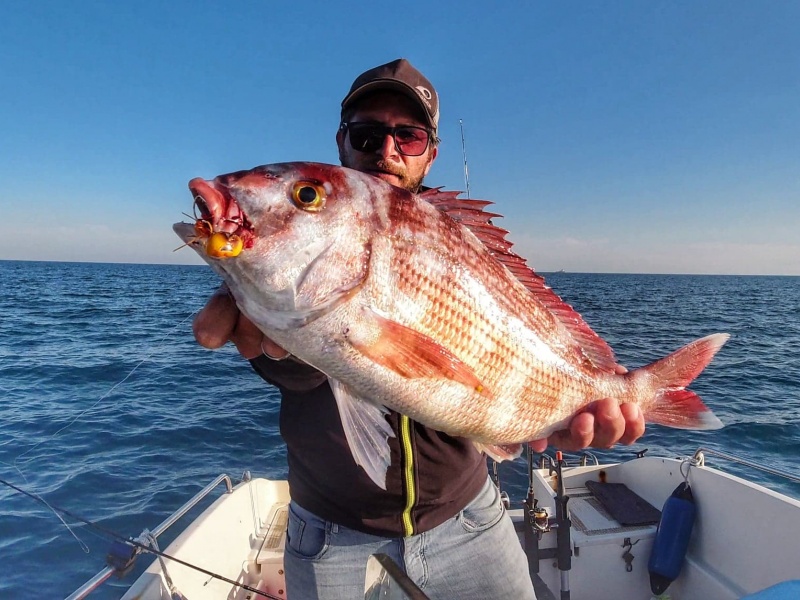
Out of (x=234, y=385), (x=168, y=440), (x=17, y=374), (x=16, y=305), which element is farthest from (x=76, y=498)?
(x=16, y=305)

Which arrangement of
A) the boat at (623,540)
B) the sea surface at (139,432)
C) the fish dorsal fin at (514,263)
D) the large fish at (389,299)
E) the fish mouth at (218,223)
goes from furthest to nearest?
the sea surface at (139,432), the boat at (623,540), the fish dorsal fin at (514,263), the large fish at (389,299), the fish mouth at (218,223)

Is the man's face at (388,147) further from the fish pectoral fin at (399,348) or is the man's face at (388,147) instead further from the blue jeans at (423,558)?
the blue jeans at (423,558)

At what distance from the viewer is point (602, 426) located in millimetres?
2336

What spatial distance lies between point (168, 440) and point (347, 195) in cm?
949

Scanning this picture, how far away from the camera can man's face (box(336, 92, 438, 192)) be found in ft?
9.07

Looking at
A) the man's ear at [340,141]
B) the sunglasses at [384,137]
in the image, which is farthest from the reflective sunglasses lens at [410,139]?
the man's ear at [340,141]

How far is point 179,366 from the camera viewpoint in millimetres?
16516

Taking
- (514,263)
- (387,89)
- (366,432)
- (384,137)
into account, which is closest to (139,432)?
(384,137)

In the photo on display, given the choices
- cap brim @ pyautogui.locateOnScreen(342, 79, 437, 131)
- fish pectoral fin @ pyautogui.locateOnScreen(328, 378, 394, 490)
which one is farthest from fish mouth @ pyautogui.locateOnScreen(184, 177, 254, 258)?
cap brim @ pyautogui.locateOnScreen(342, 79, 437, 131)

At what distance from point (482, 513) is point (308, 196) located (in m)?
1.85

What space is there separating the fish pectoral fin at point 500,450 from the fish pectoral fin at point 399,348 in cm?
66

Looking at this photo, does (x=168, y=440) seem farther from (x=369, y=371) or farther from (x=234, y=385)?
(x=369, y=371)

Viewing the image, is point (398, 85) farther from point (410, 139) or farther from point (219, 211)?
point (219, 211)

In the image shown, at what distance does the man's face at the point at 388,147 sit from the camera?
2766mm
